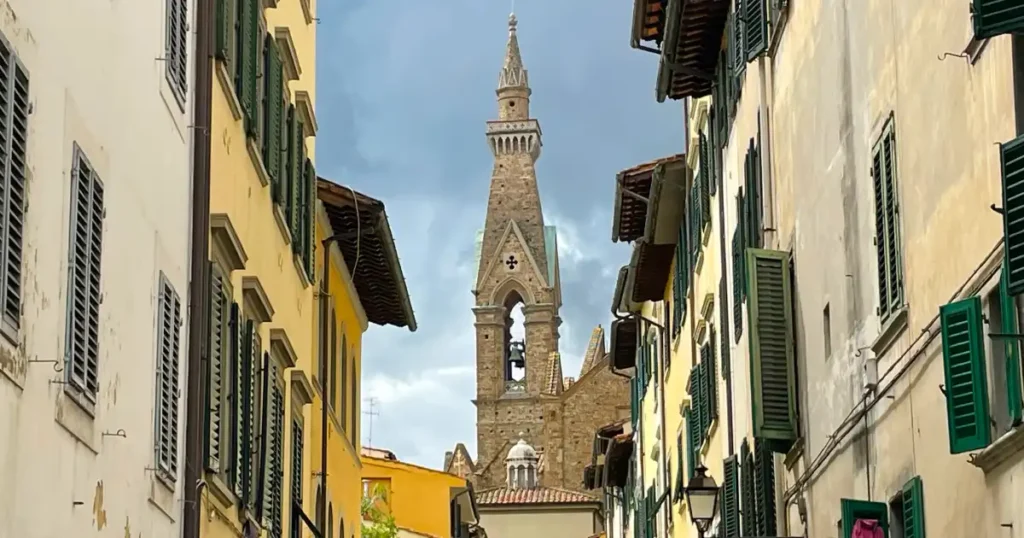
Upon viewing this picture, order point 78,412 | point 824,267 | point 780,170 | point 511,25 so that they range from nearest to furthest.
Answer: point 78,412 → point 824,267 → point 780,170 → point 511,25

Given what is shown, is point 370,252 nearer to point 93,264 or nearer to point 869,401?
point 869,401

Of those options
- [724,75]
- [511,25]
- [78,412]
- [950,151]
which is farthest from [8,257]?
[511,25]

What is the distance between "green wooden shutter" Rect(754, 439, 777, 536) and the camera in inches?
753

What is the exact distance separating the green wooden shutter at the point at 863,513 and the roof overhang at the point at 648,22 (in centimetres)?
1162

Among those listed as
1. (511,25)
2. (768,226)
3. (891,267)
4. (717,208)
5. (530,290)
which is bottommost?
(891,267)

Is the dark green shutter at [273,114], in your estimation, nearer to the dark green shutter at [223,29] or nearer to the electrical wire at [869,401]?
the dark green shutter at [223,29]

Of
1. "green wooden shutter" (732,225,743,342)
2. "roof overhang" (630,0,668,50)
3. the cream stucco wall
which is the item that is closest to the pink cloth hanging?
"green wooden shutter" (732,225,743,342)

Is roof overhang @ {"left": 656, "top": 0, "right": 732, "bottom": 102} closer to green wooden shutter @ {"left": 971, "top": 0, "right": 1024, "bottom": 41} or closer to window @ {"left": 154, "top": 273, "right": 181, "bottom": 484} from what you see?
window @ {"left": 154, "top": 273, "right": 181, "bottom": 484}

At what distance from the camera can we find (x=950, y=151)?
1094 centimetres

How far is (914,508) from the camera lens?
1220 cm

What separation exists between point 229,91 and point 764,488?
6.68 meters

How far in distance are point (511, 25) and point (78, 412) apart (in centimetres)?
12461

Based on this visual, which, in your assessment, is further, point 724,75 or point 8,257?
point 724,75

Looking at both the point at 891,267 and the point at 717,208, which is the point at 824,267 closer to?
the point at 891,267
